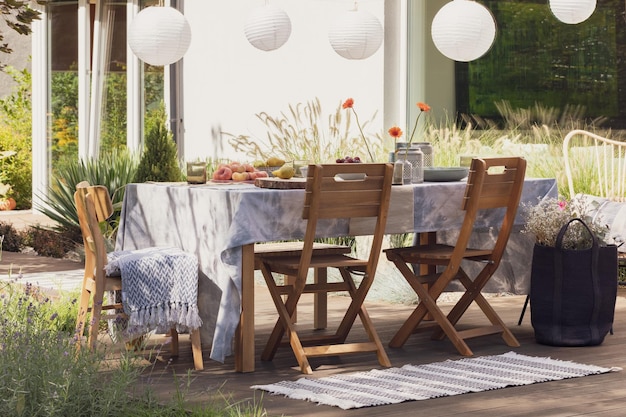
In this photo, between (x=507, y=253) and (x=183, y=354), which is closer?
(x=183, y=354)

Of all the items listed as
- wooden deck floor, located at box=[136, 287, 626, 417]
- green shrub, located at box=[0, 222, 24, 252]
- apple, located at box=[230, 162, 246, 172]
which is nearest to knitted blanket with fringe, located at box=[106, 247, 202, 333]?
wooden deck floor, located at box=[136, 287, 626, 417]

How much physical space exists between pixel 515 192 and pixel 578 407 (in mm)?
1500

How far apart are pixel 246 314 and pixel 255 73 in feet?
22.4

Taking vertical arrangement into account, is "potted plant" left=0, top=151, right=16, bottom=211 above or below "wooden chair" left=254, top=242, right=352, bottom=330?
above

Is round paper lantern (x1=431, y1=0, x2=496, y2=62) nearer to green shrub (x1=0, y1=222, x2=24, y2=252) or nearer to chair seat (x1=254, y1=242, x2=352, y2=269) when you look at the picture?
chair seat (x1=254, y1=242, x2=352, y2=269)

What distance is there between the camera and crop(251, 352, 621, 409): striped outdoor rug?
468cm

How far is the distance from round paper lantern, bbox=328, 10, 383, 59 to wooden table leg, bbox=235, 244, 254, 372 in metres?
2.70

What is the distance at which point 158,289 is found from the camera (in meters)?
5.18

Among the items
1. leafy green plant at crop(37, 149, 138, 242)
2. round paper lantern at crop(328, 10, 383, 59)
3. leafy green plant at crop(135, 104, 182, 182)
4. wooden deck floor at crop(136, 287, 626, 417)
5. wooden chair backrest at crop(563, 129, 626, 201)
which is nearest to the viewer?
wooden deck floor at crop(136, 287, 626, 417)

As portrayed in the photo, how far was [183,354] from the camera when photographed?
569 cm

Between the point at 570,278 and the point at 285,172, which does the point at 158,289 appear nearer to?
the point at 285,172

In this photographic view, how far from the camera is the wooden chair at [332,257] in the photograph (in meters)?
5.14

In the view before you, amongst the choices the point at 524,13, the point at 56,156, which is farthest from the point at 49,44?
the point at 524,13

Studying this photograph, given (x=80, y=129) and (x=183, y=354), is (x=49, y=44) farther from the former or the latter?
(x=183, y=354)
